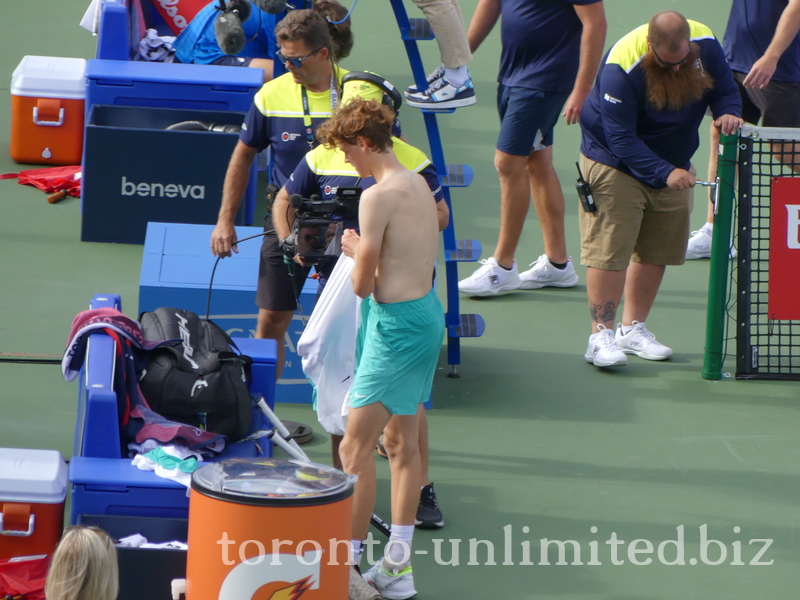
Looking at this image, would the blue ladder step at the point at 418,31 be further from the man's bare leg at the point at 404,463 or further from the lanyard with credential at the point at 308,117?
the man's bare leg at the point at 404,463

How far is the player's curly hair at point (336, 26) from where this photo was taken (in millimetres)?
5195

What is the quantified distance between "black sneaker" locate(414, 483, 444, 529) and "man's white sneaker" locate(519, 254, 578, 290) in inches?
113

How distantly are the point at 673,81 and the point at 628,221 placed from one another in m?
0.76

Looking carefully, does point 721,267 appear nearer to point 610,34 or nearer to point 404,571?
point 404,571

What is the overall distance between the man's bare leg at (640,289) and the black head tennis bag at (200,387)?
106 inches

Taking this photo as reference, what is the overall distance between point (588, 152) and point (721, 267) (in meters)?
0.92

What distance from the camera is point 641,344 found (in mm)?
6359

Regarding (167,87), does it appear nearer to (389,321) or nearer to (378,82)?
(378,82)

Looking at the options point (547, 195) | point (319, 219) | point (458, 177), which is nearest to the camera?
point (319, 219)

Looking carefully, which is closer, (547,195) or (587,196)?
(587,196)

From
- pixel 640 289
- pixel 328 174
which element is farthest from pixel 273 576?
pixel 640 289

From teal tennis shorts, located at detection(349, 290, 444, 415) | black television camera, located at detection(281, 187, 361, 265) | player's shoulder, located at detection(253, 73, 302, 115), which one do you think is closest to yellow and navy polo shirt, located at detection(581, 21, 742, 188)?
player's shoulder, located at detection(253, 73, 302, 115)

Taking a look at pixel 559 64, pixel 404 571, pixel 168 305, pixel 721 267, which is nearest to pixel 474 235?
pixel 559 64

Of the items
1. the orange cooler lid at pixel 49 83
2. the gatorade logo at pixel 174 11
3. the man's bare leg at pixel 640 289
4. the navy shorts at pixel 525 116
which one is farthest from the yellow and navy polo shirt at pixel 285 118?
the gatorade logo at pixel 174 11
